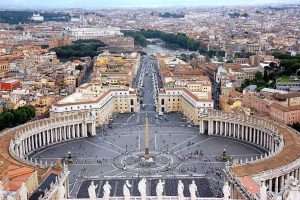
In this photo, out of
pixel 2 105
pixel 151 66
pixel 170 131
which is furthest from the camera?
pixel 151 66

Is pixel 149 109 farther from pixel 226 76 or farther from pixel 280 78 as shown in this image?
pixel 280 78

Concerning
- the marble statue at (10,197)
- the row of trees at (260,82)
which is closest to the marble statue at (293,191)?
the marble statue at (10,197)

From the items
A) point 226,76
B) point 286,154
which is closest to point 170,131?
point 286,154

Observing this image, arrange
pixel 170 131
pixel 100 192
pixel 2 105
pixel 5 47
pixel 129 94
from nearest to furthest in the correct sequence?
pixel 100 192, pixel 170 131, pixel 2 105, pixel 129 94, pixel 5 47

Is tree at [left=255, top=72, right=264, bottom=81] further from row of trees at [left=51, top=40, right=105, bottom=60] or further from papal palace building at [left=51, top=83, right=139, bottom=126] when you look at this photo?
row of trees at [left=51, top=40, right=105, bottom=60]

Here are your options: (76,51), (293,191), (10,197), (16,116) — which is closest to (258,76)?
(16,116)

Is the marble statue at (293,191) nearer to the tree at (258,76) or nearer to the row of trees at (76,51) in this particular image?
the tree at (258,76)

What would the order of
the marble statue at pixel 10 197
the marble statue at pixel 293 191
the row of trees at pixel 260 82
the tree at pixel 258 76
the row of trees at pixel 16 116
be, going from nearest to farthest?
the marble statue at pixel 293 191 → the marble statue at pixel 10 197 → the row of trees at pixel 16 116 → the row of trees at pixel 260 82 → the tree at pixel 258 76

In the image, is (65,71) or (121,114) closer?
(121,114)
